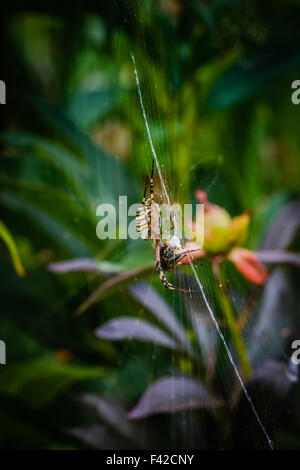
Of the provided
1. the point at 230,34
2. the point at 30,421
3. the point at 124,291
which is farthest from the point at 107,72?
the point at 30,421

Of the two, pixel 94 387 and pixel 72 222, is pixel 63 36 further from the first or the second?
pixel 94 387

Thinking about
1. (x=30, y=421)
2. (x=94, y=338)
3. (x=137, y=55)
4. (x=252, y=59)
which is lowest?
(x=30, y=421)

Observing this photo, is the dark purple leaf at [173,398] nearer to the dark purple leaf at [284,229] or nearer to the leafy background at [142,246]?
the leafy background at [142,246]

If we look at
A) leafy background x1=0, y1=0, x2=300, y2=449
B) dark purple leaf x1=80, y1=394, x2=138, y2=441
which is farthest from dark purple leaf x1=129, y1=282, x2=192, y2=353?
dark purple leaf x1=80, y1=394, x2=138, y2=441

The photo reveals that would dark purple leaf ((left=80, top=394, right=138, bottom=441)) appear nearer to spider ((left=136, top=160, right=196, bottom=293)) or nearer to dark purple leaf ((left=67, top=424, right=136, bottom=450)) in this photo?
dark purple leaf ((left=67, top=424, right=136, bottom=450))

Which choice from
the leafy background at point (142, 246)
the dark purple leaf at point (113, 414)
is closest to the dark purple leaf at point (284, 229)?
the leafy background at point (142, 246)

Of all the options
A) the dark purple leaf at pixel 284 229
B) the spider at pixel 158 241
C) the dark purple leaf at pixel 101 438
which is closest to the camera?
the spider at pixel 158 241
